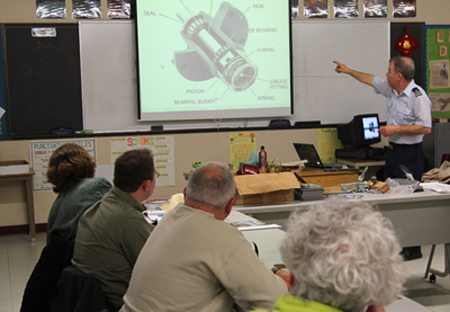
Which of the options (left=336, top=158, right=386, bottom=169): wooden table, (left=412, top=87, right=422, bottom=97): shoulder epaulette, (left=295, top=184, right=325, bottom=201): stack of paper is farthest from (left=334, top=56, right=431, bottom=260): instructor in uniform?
(left=336, top=158, right=386, bottom=169): wooden table

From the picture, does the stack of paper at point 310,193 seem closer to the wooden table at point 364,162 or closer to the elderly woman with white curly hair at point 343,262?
the elderly woman with white curly hair at point 343,262

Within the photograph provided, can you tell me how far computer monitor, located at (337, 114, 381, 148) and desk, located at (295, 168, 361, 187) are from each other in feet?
2.70

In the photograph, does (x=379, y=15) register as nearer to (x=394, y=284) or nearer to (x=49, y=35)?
(x=49, y=35)

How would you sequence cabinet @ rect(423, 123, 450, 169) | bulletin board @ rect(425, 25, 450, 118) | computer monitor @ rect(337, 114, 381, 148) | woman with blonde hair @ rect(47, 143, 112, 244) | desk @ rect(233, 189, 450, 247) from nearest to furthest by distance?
woman with blonde hair @ rect(47, 143, 112, 244), desk @ rect(233, 189, 450, 247), computer monitor @ rect(337, 114, 381, 148), cabinet @ rect(423, 123, 450, 169), bulletin board @ rect(425, 25, 450, 118)

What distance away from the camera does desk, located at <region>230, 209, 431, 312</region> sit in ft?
4.65

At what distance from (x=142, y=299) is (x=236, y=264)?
316 millimetres

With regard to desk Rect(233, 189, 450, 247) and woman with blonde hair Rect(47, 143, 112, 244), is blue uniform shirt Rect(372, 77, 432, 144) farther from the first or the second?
woman with blonde hair Rect(47, 143, 112, 244)

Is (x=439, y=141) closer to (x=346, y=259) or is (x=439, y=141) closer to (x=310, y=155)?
(x=310, y=155)

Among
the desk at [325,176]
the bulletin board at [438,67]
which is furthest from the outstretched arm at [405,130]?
the bulletin board at [438,67]

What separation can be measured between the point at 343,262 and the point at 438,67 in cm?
603

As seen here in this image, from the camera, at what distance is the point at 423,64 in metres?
6.06

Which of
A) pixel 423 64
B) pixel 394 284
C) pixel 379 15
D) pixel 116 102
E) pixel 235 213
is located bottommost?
pixel 235 213

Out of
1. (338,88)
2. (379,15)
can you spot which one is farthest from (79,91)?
(379,15)

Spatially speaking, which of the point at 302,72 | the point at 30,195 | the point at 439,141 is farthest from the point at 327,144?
the point at 30,195
